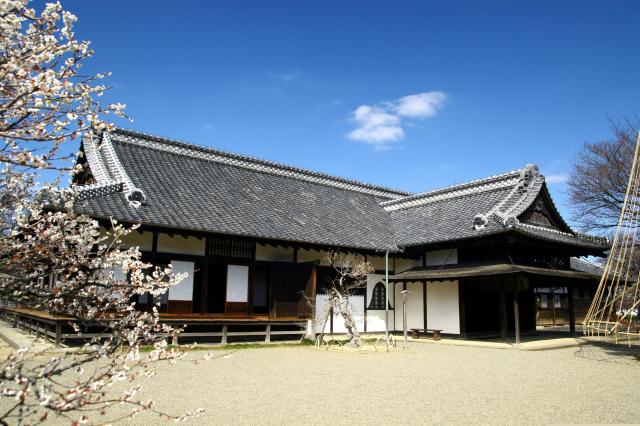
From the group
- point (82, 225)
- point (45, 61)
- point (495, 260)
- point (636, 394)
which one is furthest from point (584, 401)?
point (495, 260)

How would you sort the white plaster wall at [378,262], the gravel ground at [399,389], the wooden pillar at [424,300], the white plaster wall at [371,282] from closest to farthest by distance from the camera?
1. the gravel ground at [399,389]
2. the wooden pillar at [424,300]
3. the white plaster wall at [371,282]
4. the white plaster wall at [378,262]

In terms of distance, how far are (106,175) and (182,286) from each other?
158 inches

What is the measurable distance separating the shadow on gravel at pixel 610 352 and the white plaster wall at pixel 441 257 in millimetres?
4823

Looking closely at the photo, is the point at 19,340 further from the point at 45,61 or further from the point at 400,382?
the point at 45,61

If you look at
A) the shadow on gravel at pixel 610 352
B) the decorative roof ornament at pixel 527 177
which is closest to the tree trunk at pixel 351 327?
the shadow on gravel at pixel 610 352

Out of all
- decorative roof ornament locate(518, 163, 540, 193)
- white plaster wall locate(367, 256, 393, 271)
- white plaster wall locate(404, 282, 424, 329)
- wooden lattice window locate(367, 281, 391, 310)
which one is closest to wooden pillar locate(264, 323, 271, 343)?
wooden lattice window locate(367, 281, 391, 310)

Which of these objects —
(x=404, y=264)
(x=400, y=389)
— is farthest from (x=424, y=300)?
(x=400, y=389)

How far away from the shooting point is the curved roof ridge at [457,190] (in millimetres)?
19500

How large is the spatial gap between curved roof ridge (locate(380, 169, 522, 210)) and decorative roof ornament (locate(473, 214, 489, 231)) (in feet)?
11.0

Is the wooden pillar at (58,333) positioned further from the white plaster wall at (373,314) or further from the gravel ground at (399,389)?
the white plaster wall at (373,314)

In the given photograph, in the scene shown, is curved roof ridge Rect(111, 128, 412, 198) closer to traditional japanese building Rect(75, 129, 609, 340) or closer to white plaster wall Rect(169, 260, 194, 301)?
traditional japanese building Rect(75, 129, 609, 340)

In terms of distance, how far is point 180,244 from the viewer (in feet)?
47.4

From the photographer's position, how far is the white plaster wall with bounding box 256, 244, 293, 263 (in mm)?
16078

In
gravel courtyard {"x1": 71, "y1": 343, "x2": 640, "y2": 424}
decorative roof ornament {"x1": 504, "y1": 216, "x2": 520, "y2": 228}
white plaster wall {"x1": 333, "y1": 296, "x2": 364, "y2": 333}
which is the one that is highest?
decorative roof ornament {"x1": 504, "y1": 216, "x2": 520, "y2": 228}
